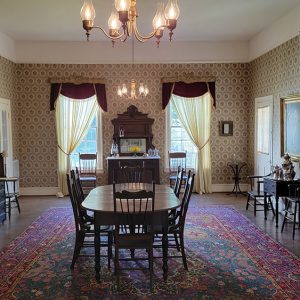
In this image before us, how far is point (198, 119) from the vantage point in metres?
8.89

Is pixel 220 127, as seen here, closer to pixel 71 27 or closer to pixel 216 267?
pixel 71 27

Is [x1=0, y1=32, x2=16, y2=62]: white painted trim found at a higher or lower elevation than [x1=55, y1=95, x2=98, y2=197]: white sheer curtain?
higher

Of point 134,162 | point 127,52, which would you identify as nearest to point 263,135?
point 134,162

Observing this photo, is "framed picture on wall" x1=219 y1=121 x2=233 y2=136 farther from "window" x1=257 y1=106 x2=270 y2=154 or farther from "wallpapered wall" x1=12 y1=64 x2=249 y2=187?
"window" x1=257 y1=106 x2=270 y2=154

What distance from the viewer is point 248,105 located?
8969 millimetres

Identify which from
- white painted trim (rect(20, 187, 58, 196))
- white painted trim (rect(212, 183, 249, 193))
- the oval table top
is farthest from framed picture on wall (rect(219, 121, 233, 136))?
the oval table top

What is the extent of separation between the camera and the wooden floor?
5.39m

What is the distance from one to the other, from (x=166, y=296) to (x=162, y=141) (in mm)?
5577

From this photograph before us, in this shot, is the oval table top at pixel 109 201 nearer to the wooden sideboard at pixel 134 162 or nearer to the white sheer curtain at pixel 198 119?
the wooden sideboard at pixel 134 162

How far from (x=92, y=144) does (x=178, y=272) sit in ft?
17.3

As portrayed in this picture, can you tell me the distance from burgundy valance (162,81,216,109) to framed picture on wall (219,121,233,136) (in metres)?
0.77

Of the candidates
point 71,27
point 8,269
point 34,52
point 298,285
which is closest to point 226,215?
point 298,285

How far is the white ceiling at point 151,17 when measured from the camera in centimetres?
598

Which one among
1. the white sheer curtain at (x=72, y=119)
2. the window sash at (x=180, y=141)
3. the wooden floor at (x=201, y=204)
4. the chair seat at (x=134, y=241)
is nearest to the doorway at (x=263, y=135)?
the wooden floor at (x=201, y=204)
